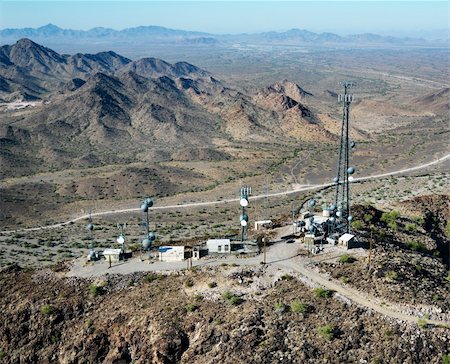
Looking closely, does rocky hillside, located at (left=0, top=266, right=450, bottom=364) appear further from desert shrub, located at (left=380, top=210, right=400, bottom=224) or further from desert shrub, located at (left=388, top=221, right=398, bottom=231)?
desert shrub, located at (left=380, top=210, right=400, bottom=224)

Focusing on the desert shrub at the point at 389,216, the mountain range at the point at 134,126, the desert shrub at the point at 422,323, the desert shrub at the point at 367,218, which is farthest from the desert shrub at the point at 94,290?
the mountain range at the point at 134,126

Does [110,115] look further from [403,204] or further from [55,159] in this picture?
[403,204]

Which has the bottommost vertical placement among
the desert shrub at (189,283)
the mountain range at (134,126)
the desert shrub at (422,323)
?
the mountain range at (134,126)

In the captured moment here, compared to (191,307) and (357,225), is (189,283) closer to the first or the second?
(191,307)

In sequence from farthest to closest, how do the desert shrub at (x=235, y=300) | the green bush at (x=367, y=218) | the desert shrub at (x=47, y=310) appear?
the green bush at (x=367, y=218)
the desert shrub at (x=47, y=310)
the desert shrub at (x=235, y=300)

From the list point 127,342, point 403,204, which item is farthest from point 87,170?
point 127,342

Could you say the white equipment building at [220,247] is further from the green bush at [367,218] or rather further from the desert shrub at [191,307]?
the green bush at [367,218]

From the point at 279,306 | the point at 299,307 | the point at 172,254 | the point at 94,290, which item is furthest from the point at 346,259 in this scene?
the point at 94,290
